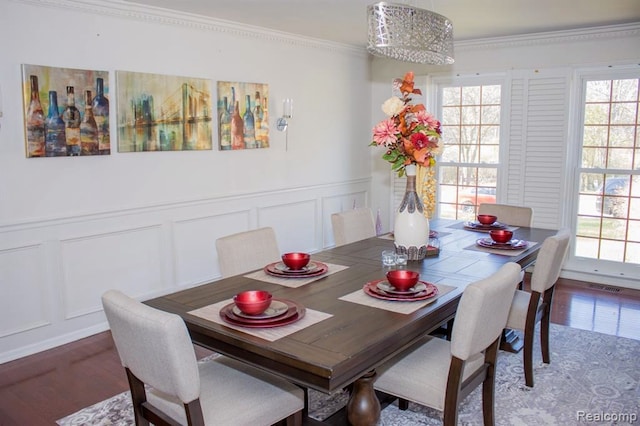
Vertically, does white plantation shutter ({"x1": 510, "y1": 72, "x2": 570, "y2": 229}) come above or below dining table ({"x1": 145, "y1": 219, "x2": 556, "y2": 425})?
above

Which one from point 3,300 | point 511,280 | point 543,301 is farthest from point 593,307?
point 3,300

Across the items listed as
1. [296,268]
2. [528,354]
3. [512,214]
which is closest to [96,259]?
[296,268]

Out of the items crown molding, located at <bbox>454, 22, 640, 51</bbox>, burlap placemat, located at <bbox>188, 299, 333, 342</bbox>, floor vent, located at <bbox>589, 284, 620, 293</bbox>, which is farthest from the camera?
floor vent, located at <bbox>589, 284, 620, 293</bbox>

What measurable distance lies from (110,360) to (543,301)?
111 inches

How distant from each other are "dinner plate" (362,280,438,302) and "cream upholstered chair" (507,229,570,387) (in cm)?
Answer: 95

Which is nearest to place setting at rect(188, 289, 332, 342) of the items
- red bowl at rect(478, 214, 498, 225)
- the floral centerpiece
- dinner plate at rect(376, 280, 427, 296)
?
dinner plate at rect(376, 280, 427, 296)

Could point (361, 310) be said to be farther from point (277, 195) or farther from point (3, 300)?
point (277, 195)

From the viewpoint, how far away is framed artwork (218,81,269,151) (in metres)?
4.70

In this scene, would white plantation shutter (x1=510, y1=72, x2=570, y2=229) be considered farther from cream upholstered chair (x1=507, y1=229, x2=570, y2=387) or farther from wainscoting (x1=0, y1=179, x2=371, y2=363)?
wainscoting (x1=0, y1=179, x2=371, y2=363)

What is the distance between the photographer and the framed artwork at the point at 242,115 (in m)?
4.70

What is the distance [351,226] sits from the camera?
12.4ft

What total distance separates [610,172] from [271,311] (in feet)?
14.7

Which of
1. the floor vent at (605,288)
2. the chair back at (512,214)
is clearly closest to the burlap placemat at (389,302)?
the chair back at (512,214)

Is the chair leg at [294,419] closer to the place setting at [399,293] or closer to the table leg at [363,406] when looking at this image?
the table leg at [363,406]
